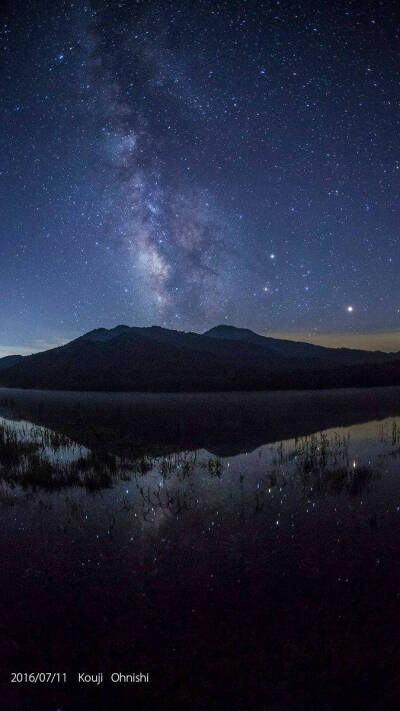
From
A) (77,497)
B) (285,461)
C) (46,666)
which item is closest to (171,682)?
(46,666)

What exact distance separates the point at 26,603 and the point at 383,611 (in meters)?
5.73

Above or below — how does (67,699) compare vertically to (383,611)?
below

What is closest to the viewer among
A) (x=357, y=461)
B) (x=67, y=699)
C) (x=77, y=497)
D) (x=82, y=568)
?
(x=67, y=699)

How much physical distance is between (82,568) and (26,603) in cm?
115

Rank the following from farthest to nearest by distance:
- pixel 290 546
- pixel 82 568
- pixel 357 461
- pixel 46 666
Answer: pixel 357 461 < pixel 290 546 < pixel 82 568 < pixel 46 666

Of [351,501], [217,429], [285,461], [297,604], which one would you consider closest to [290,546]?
[297,604]

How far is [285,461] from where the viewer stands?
1460 cm

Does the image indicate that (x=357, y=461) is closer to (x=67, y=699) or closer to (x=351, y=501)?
(x=351, y=501)

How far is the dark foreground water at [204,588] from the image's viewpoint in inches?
166

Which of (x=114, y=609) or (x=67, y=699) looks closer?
(x=67, y=699)

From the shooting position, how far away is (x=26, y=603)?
5648mm

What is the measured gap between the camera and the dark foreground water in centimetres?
422

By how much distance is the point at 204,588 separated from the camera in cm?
596

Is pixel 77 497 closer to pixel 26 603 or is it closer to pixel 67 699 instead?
pixel 26 603
